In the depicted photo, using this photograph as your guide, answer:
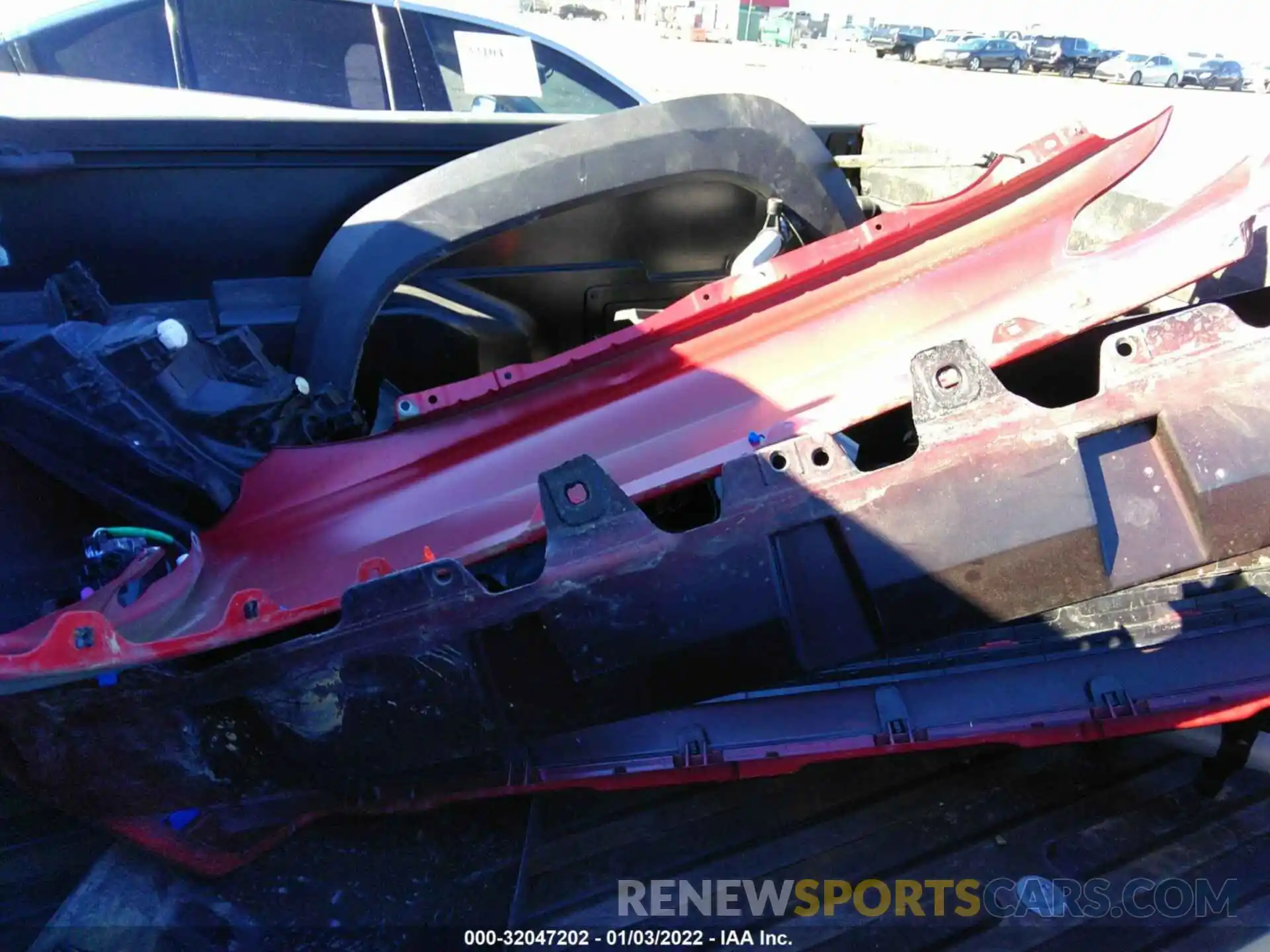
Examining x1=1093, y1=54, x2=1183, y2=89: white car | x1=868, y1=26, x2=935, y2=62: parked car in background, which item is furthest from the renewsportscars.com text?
x1=868, y1=26, x2=935, y2=62: parked car in background

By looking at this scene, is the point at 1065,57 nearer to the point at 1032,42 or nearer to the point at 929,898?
the point at 1032,42

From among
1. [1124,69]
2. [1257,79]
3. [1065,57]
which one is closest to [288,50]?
[1124,69]

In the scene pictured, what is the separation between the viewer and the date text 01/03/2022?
5.59 feet

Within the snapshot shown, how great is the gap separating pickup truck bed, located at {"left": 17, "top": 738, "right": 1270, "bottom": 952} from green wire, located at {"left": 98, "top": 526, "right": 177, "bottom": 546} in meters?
0.72

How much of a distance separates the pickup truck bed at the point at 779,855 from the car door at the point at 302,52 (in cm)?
230

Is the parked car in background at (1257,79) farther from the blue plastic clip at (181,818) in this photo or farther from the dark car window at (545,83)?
the blue plastic clip at (181,818)

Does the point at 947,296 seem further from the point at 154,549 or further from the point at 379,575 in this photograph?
the point at 154,549

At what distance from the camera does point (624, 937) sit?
1.72 meters

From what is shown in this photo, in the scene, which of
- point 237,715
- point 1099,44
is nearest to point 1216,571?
point 237,715

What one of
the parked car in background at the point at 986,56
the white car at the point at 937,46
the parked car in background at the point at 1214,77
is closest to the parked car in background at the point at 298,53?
the parked car in background at the point at 986,56

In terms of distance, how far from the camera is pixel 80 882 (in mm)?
1741

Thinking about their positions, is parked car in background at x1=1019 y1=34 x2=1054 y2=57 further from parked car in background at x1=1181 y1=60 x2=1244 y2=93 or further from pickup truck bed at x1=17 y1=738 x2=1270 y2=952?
pickup truck bed at x1=17 y1=738 x2=1270 y2=952

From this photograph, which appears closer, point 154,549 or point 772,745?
point 154,549

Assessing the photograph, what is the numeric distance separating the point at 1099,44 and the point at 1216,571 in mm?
30776
